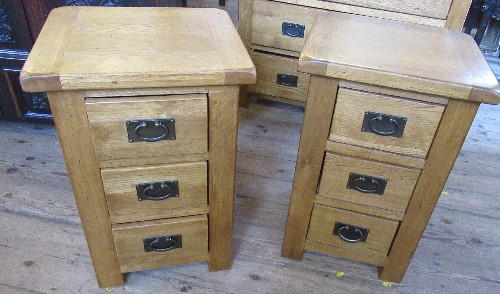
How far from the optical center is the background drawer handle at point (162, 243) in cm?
112

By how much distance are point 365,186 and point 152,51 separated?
613 mm

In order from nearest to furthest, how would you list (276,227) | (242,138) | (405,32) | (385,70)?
(385,70), (405,32), (276,227), (242,138)

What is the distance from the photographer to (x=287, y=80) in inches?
71.9

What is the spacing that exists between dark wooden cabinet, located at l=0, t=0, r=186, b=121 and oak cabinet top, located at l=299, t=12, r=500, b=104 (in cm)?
A: 70

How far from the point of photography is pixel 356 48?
3.23 feet

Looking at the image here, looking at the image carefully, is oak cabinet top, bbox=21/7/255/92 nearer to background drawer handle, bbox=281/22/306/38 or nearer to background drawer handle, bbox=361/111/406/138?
background drawer handle, bbox=361/111/406/138

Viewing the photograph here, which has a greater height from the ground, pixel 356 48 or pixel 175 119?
pixel 356 48

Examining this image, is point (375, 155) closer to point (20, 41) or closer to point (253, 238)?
point (253, 238)

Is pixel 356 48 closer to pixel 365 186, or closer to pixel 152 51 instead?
pixel 365 186

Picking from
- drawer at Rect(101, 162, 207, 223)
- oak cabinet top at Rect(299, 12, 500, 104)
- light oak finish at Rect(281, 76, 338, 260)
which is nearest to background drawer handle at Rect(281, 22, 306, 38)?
oak cabinet top at Rect(299, 12, 500, 104)

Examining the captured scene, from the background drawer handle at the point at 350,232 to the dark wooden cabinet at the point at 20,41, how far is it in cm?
94

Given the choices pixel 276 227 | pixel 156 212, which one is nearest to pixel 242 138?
pixel 276 227

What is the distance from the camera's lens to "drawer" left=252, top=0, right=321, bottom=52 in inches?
64.2

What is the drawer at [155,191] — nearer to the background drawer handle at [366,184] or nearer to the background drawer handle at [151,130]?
Result: the background drawer handle at [151,130]
